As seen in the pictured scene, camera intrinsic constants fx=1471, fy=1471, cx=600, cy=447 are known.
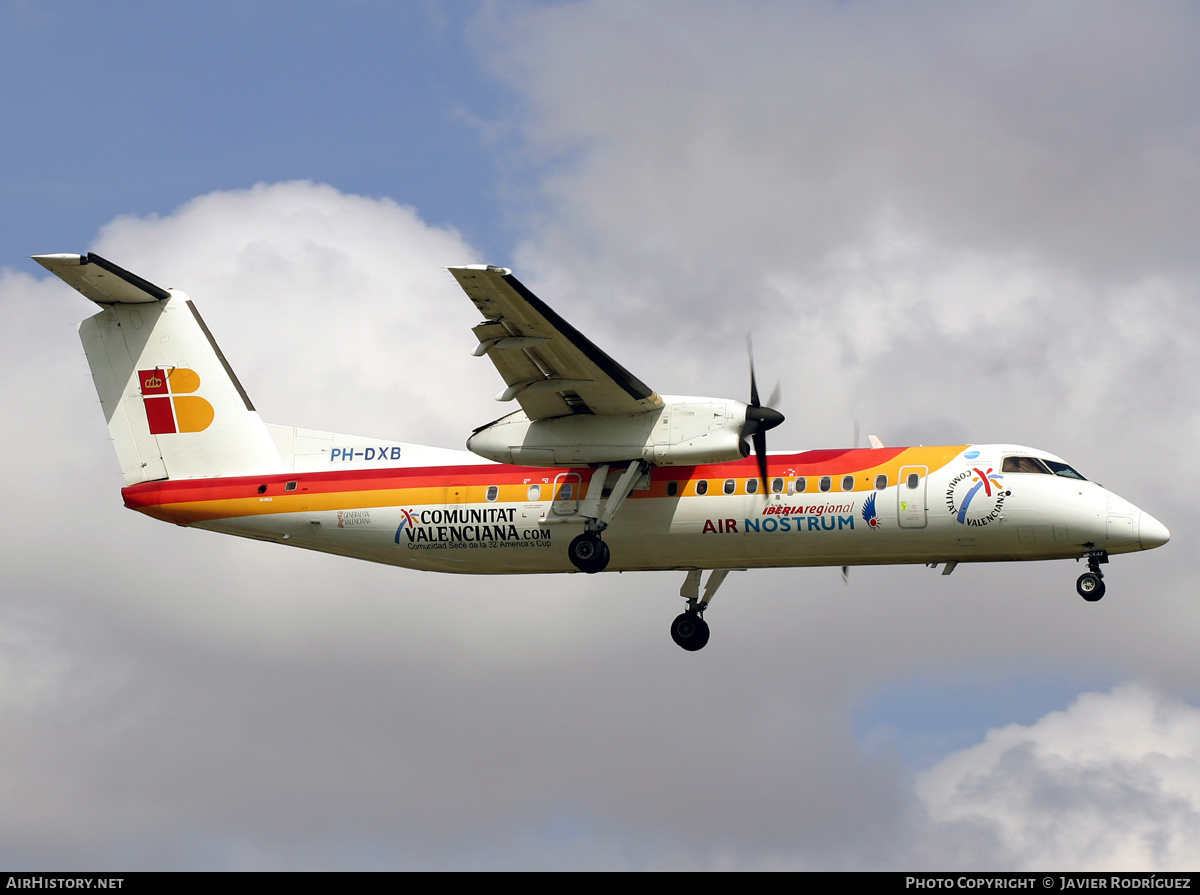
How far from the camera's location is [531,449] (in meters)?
23.7

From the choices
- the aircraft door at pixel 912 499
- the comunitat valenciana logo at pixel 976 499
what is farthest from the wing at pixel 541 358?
the comunitat valenciana logo at pixel 976 499

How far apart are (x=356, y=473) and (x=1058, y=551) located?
11738mm

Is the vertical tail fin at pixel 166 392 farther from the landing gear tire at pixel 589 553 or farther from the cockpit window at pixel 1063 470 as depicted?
the cockpit window at pixel 1063 470

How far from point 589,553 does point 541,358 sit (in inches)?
133

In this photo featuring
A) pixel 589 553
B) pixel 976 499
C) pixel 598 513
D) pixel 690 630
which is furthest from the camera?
pixel 690 630

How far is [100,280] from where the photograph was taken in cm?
2559

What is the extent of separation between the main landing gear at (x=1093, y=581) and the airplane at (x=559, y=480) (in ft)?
→ 0.11

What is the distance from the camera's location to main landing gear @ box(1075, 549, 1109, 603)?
23047 mm

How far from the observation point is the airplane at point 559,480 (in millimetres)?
23047

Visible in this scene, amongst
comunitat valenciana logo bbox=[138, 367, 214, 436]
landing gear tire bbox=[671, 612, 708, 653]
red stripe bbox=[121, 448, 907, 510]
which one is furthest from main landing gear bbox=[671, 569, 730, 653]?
comunitat valenciana logo bbox=[138, 367, 214, 436]

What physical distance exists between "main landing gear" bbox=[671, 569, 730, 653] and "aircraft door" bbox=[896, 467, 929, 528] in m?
4.45

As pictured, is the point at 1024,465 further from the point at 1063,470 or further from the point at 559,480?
the point at 559,480

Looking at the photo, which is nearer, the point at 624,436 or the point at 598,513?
the point at 624,436

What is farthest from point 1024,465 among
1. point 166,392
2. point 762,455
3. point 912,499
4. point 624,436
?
point 166,392
